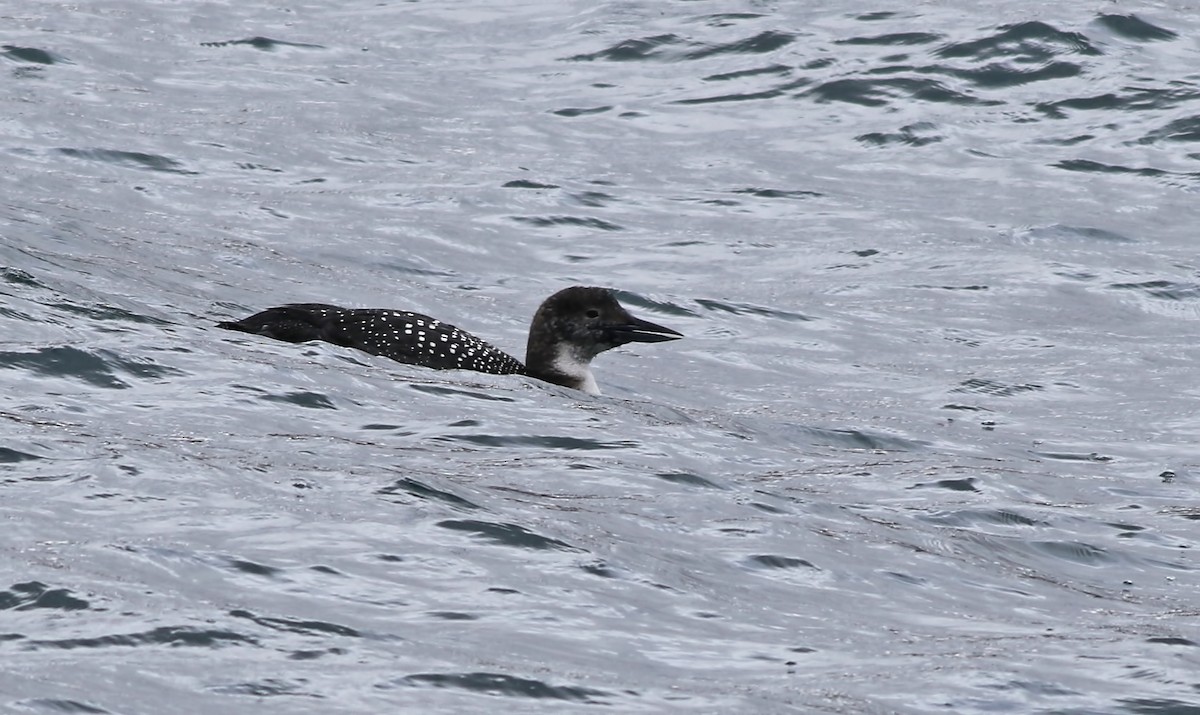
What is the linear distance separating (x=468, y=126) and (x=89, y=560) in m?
10.4

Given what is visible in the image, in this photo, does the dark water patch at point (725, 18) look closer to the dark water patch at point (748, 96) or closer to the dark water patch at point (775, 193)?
the dark water patch at point (748, 96)

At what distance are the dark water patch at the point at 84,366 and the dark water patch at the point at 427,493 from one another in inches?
68.9

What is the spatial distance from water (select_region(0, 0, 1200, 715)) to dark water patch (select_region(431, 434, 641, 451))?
3cm

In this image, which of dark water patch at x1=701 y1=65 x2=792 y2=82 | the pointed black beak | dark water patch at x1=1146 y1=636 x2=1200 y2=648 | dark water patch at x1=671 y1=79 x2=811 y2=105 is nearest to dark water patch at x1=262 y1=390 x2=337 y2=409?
the pointed black beak

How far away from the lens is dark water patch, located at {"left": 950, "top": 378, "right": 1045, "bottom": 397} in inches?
412

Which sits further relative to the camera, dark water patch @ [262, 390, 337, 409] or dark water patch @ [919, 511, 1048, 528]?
dark water patch @ [262, 390, 337, 409]

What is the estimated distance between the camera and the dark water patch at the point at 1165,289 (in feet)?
41.1

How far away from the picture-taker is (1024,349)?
37.5 feet

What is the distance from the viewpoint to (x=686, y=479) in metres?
7.75

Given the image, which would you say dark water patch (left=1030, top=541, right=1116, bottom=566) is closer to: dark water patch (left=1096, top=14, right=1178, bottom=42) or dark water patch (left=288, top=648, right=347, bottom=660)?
dark water patch (left=288, top=648, right=347, bottom=660)

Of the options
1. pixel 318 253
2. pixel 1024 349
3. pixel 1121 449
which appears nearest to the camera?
pixel 1121 449

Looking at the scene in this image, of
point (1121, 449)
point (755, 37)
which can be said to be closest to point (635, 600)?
point (1121, 449)

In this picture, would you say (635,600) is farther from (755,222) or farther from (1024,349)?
(755,222)

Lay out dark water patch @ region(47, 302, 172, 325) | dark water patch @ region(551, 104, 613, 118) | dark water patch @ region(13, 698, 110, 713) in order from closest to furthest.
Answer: dark water patch @ region(13, 698, 110, 713)
dark water patch @ region(47, 302, 172, 325)
dark water patch @ region(551, 104, 613, 118)
